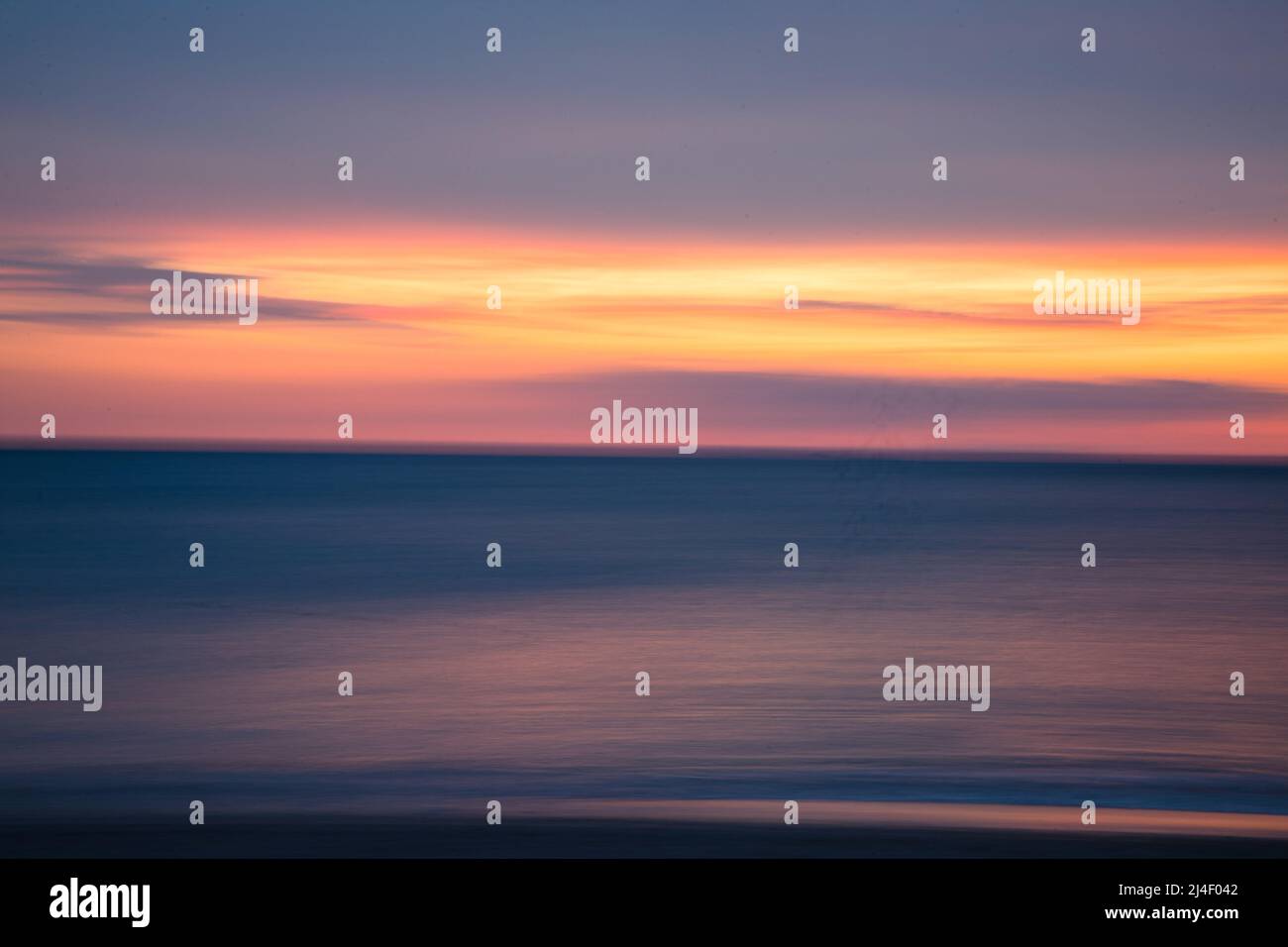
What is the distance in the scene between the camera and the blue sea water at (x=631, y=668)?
18.1 feet

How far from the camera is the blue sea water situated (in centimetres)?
552

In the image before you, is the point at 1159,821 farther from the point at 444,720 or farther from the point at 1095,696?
the point at 444,720

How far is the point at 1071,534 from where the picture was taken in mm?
19281

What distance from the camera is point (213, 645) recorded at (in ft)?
28.2

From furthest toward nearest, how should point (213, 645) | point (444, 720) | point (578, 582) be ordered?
1. point (578, 582)
2. point (213, 645)
3. point (444, 720)

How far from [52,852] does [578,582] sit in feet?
27.4

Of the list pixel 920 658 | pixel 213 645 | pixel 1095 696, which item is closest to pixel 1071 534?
pixel 920 658

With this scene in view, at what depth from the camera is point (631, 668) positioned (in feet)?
26.2

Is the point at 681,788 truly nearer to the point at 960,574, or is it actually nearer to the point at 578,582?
the point at 578,582

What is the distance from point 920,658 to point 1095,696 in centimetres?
189
